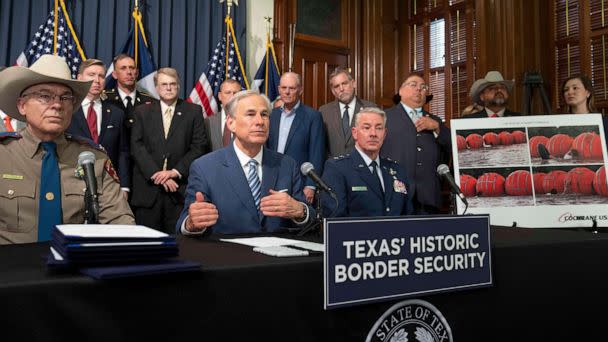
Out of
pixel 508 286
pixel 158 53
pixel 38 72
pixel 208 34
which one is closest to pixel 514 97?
pixel 208 34

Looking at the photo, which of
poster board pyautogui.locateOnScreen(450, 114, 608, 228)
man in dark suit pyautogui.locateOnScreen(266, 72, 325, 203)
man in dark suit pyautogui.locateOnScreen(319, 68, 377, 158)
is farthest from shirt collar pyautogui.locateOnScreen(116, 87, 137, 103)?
poster board pyautogui.locateOnScreen(450, 114, 608, 228)

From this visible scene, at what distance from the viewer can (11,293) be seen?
0.89 m

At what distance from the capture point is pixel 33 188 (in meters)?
1.80

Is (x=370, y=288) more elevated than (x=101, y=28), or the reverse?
(x=101, y=28)

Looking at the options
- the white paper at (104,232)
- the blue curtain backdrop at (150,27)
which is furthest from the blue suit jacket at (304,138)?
the white paper at (104,232)

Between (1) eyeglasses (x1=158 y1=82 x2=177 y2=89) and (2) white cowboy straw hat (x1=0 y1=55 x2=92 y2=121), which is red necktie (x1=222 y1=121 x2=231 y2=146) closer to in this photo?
(1) eyeglasses (x1=158 y1=82 x2=177 y2=89)

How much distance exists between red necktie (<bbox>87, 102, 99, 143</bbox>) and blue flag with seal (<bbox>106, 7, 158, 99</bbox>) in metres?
1.22

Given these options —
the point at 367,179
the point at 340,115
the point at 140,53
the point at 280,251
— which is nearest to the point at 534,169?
the point at 367,179

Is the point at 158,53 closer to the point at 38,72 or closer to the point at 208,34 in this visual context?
the point at 208,34

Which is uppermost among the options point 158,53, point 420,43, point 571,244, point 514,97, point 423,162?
point 420,43

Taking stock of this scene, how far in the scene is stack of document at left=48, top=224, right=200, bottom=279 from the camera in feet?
3.20

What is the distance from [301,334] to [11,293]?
0.58 metres

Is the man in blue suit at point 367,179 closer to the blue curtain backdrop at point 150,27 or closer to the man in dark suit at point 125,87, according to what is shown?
the man in dark suit at point 125,87

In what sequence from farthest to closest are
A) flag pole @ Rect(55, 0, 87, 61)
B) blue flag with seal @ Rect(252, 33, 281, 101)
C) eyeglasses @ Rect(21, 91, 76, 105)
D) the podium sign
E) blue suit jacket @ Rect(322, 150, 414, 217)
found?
blue flag with seal @ Rect(252, 33, 281, 101) < flag pole @ Rect(55, 0, 87, 61) < blue suit jacket @ Rect(322, 150, 414, 217) < eyeglasses @ Rect(21, 91, 76, 105) < the podium sign
